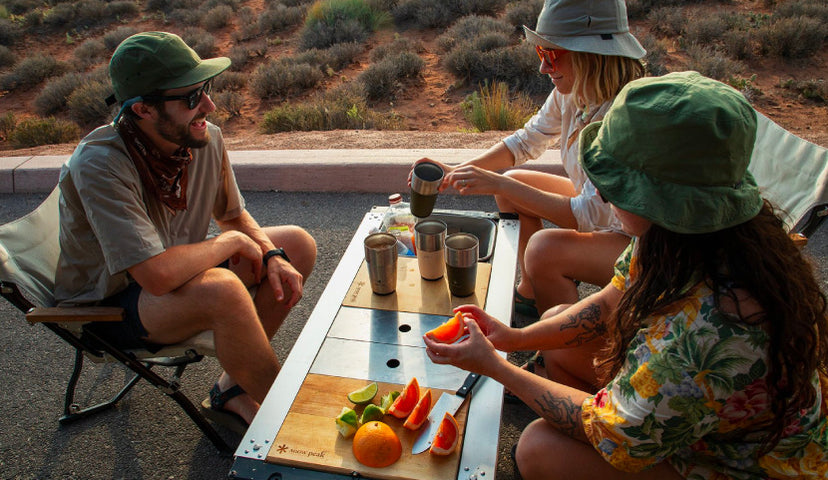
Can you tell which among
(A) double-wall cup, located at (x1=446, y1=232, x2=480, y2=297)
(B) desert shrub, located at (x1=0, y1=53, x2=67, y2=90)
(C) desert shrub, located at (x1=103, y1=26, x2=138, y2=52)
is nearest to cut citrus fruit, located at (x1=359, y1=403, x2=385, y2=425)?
(A) double-wall cup, located at (x1=446, y1=232, x2=480, y2=297)

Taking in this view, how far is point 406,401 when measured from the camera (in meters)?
1.89

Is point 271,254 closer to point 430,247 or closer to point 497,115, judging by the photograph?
point 430,247

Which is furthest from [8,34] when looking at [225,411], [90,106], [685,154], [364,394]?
[685,154]

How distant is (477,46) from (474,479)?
847 centimetres

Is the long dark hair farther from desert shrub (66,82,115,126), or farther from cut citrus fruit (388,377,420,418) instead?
desert shrub (66,82,115,126)

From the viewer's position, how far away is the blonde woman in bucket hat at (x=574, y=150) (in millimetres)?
2611

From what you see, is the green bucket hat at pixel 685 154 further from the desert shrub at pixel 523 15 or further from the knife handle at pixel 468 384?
the desert shrub at pixel 523 15

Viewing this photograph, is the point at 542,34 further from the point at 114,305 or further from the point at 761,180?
the point at 114,305

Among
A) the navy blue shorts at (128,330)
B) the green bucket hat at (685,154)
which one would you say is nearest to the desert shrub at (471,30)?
the navy blue shorts at (128,330)

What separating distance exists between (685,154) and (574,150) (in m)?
1.63

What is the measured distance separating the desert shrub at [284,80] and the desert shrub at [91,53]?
5.29 meters

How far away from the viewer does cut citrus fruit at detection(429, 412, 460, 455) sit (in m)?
1.74

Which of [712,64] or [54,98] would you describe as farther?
[54,98]

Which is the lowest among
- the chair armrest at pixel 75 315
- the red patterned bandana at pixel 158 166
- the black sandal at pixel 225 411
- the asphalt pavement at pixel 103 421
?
the asphalt pavement at pixel 103 421
